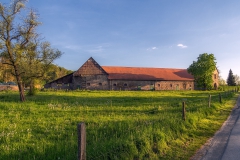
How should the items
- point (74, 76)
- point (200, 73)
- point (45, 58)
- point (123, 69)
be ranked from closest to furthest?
point (45, 58) < point (74, 76) < point (200, 73) < point (123, 69)

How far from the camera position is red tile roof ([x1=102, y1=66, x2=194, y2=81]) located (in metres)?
47.4

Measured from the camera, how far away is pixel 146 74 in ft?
166

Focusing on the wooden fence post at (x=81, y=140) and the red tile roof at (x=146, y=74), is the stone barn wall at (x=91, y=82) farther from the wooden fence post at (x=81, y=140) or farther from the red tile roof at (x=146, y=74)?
the wooden fence post at (x=81, y=140)

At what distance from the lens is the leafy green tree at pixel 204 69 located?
4806 centimetres

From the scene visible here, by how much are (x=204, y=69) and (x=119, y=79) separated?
891 inches

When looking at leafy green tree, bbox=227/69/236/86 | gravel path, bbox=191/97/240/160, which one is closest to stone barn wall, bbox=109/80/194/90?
gravel path, bbox=191/97/240/160

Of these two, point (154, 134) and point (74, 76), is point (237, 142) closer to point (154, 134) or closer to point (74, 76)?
point (154, 134)

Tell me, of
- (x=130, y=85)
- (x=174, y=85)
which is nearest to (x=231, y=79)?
(x=174, y=85)

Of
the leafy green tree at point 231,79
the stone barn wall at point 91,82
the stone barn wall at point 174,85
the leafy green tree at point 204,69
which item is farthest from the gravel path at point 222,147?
the leafy green tree at point 231,79

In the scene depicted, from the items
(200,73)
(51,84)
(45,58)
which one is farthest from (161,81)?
(45,58)

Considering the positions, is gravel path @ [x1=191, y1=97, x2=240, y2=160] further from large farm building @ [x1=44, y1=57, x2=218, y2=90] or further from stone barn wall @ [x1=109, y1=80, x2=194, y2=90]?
large farm building @ [x1=44, y1=57, x2=218, y2=90]

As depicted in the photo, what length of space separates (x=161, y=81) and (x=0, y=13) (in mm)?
39565

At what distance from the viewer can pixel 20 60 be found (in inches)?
724

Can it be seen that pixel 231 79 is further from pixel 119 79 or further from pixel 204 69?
pixel 119 79
